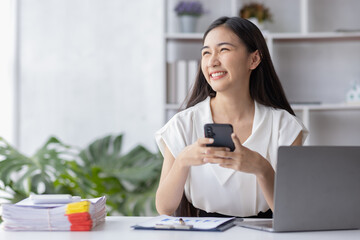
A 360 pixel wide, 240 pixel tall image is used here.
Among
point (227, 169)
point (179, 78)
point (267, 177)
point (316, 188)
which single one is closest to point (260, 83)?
point (227, 169)

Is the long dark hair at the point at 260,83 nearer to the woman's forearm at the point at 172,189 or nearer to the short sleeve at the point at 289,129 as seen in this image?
the short sleeve at the point at 289,129

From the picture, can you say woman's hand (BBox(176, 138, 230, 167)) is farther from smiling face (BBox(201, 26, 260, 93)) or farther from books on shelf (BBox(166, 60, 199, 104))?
books on shelf (BBox(166, 60, 199, 104))

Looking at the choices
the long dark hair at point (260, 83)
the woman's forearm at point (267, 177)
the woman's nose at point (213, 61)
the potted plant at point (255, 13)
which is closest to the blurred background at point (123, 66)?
the potted plant at point (255, 13)

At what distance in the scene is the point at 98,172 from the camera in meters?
3.32

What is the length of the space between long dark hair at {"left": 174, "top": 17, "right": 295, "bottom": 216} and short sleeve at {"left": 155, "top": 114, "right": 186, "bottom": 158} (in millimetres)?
171

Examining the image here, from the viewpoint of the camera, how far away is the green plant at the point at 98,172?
2.94m

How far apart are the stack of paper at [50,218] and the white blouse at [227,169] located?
0.54 metres

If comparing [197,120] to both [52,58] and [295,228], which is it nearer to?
[295,228]

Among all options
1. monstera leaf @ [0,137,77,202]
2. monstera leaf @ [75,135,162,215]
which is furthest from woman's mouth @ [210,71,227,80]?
monstera leaf @ [75,135,162,215]

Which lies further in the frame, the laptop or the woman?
the woman

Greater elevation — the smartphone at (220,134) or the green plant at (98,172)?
the smartphone at (220,134)

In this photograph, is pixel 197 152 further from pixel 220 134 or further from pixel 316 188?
pixel 316 188

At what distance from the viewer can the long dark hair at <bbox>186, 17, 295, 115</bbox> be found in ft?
6.56

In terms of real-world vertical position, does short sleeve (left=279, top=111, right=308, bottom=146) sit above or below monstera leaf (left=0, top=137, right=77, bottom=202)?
above
